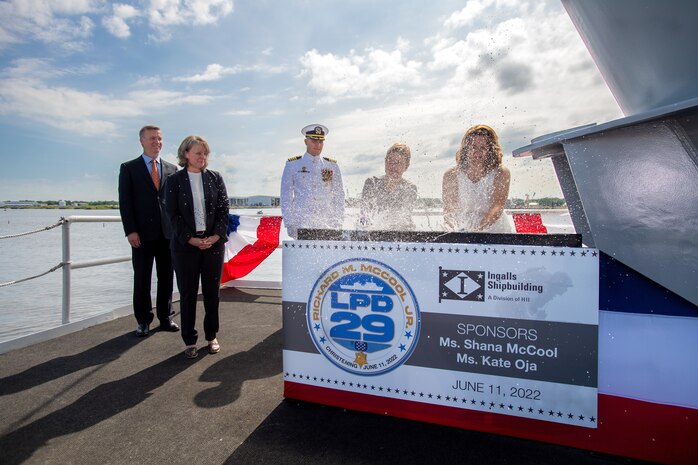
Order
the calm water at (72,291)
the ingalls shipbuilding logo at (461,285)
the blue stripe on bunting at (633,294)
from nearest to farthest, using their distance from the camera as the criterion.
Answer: the blue stripe on bunting at (633,294) < the ingalls shipbuilding logo at (461,285) < the calm water at (72,291)

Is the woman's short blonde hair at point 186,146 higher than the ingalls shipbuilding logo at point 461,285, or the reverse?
the woman's short blonde hair at point 186,146

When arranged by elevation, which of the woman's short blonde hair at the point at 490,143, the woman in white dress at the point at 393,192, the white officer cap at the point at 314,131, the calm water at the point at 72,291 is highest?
the white officer cap at the point at 314,131

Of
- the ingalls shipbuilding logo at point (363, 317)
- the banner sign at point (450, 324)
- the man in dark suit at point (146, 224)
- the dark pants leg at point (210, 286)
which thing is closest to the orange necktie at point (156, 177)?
the man in dark suit at point (146, 224)

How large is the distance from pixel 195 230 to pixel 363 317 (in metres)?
1.87

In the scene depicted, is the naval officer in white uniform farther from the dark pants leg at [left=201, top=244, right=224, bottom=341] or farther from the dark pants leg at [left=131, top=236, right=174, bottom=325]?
the dark pants leg at [left=131, top=236, right=174, bottom=325]

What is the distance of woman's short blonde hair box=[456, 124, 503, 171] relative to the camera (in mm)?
2860

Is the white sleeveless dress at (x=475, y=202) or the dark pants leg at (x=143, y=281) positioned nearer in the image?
the white sleeveless dress at (x=475, y=202)

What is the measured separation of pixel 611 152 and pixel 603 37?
27.1 inches

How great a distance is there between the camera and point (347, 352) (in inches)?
86.4

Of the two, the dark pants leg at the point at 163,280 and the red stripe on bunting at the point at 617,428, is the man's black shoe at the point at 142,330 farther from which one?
the red stripe on bunting at the point at 617,428

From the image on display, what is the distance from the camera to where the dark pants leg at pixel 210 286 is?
134 inches

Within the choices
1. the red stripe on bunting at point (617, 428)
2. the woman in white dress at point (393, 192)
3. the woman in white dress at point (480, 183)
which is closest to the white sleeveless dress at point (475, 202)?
the woman in white dress at point (480, 183)

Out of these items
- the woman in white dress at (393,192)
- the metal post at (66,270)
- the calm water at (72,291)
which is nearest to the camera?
the woman in white dress at (393,192)

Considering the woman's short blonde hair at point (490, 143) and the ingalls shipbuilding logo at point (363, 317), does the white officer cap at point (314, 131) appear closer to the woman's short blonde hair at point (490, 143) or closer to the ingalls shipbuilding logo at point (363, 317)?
the woman's short blonde hair at point (490, 143)
